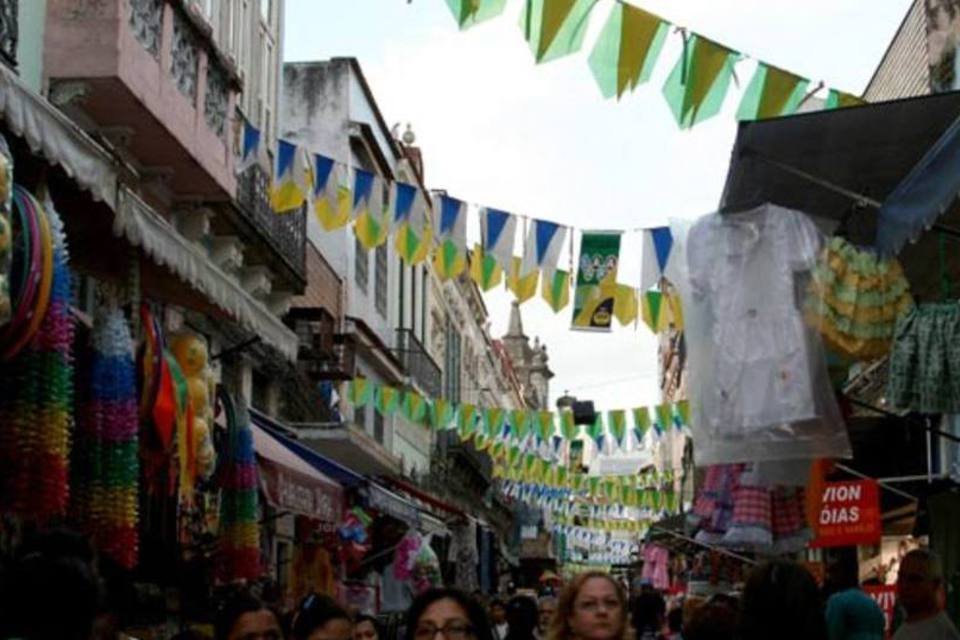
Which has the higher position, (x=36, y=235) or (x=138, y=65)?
(x=138, y=65)

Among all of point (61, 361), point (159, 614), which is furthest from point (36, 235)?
point (159, 614)

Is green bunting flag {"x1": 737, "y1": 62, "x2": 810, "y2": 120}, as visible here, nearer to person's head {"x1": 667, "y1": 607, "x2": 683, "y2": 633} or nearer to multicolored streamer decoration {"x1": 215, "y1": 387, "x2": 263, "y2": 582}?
multicolored streamer decoration {"x1": 215, "y1": 387, "x2": 263, "y2": 582}

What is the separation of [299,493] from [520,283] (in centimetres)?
294

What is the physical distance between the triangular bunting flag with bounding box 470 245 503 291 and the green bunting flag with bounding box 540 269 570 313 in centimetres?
42

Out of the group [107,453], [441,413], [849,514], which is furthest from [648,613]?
[441,413]

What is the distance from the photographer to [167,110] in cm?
1334

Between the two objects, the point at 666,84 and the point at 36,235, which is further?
the point at 666,84

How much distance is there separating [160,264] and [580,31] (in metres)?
2.89

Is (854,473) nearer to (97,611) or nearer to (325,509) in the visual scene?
(325,509)

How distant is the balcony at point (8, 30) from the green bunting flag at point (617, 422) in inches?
770

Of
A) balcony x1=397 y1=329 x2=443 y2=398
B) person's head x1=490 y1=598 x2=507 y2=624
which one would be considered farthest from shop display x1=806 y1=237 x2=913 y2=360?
balcony x1=397 y1=329 x2=443 y2=398

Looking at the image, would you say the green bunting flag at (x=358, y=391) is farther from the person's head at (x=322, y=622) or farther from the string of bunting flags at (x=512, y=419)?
the person's head at (x=322, y=622)

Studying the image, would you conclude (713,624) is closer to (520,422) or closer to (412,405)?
(412,405)

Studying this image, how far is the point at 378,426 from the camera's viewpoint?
32.2m
